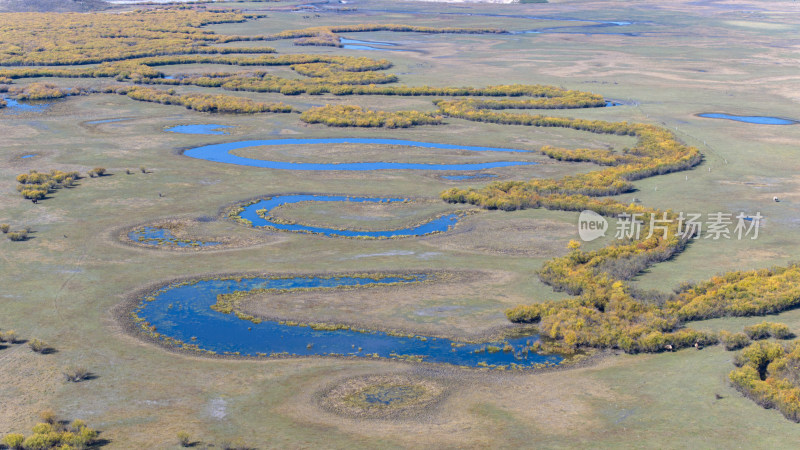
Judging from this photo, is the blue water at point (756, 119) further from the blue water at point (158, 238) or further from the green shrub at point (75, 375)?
the green shrub at point (75, 375)

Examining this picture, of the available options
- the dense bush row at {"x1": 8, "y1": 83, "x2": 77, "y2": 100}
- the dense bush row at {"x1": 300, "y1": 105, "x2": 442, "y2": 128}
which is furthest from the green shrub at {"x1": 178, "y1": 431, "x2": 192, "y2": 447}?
the dense bush row at {"x1": 8, "y1": 83, "x2": 77, "y2": 100}

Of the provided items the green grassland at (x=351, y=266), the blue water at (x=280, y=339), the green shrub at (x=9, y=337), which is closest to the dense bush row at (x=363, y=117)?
the green grassland at (x=351, y=266)

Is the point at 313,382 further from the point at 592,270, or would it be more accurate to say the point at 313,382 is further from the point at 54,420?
the point at 592,270

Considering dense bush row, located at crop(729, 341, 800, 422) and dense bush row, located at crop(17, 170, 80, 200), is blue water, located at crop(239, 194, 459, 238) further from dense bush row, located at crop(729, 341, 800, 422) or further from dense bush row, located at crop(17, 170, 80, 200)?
dense bush row, located at crop(729, 341, 800, 422)

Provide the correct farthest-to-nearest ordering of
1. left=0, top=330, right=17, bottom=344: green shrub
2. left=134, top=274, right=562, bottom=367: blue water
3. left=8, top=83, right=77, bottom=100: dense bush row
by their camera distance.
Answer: left=8, top=83, right=77, bottom=100: dense bush row, left=134, top=274, right=562, bottom=367: blue water, left=0, top=330, right=17, bottom=344: green shrub

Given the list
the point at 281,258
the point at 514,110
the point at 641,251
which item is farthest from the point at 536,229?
the point at 514,110

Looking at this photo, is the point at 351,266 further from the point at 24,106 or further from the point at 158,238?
the point at 24,106
